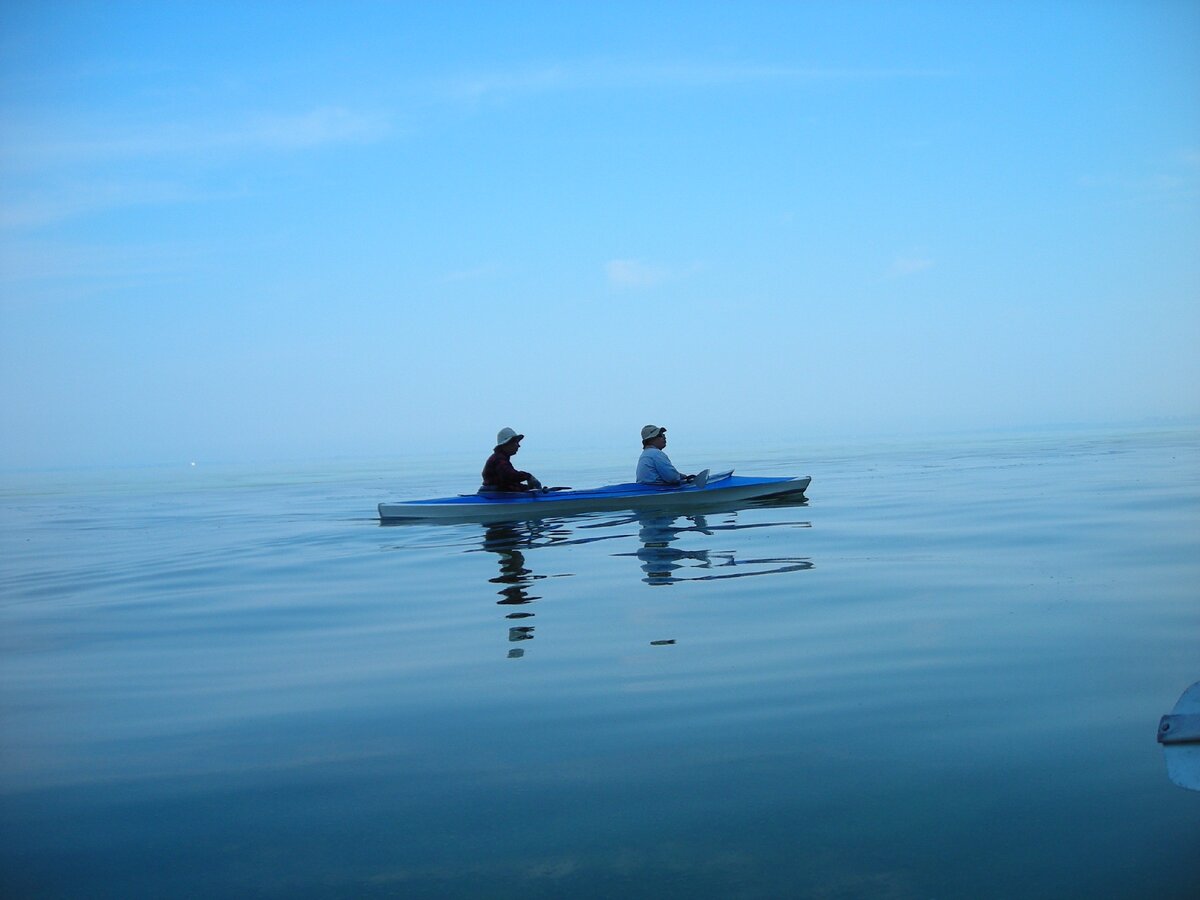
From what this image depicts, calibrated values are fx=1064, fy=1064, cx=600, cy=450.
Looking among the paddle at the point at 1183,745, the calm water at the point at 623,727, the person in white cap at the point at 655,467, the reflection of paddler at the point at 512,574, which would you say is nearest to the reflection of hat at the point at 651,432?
the person in white cap at the point at 655,467

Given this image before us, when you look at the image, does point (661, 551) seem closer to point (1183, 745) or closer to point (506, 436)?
point (506, 436)

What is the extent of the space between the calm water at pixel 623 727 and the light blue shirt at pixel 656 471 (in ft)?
20.1

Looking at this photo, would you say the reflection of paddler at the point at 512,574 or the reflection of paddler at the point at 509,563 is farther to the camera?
the reflection of paddler at the point at 509,563

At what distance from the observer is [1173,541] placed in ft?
38.8

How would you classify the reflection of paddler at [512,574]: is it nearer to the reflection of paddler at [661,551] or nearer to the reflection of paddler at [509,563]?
the reflection of paddler at [509,563]

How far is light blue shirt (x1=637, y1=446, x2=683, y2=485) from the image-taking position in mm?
18906

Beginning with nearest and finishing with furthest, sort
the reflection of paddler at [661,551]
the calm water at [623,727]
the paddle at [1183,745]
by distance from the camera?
the paddle at [1183,745], the calm water at [623,727], the reflection of paddler at [661,551]

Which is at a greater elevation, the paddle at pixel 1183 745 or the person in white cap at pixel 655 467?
the person in white cap at pixel 655 467

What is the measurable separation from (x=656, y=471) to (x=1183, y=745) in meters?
15.4

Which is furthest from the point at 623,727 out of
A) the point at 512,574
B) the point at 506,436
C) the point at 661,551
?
the point at 506,436

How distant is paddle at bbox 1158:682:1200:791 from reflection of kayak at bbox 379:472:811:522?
48.8 ft

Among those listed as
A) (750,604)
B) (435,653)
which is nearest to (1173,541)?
(750,604)

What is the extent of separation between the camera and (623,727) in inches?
216

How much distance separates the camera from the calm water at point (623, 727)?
151 inches
